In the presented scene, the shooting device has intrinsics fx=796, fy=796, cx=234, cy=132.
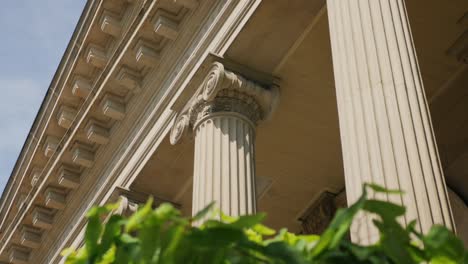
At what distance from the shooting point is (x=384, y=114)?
1093 centimetres

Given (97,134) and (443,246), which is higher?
(97,134)

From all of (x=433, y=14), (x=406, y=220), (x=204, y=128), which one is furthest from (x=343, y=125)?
(x=433, y=14)

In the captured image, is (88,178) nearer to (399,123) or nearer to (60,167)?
(60,167)

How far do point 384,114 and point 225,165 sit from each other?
18.3 ft

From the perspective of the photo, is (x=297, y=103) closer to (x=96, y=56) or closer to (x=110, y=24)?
(x=110, y=24)

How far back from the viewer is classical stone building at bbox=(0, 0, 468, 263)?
1112 centimetres

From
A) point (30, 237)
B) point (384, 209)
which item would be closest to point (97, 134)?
point (30, 237)

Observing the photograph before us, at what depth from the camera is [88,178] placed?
24891mm

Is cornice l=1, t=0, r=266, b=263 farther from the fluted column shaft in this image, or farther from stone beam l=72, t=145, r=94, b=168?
the fluted column shaft

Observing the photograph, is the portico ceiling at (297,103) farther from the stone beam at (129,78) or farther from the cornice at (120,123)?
the stone beam at (129,78)

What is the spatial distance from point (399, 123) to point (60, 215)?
18003 millimetres

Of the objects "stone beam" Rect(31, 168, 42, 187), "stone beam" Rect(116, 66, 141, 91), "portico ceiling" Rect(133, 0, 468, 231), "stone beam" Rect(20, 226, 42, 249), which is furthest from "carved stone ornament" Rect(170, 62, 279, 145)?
"stone beam" Rect(20, 226, 42, 249)

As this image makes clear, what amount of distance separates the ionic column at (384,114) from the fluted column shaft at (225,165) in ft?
13.1

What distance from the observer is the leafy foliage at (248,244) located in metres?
3.82
